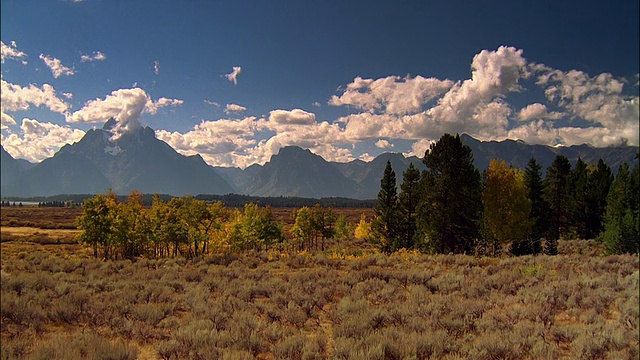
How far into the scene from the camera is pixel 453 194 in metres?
27.5

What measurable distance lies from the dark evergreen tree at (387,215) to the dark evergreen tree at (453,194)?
Result: 14.7 metres

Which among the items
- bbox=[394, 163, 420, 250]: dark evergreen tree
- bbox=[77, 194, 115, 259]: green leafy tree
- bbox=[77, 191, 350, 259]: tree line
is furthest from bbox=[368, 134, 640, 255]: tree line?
bbox=[77, 194, 115, 259]: green leafy tree

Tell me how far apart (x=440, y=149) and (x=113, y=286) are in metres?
25.0

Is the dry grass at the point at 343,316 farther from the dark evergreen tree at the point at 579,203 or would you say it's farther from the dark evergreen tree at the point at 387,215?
the dark evergreen tree at the point at 579,203

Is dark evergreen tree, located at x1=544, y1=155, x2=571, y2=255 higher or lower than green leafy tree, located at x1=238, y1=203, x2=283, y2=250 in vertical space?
higher

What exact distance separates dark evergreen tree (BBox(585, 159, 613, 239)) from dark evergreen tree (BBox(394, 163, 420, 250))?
2597 centimetres

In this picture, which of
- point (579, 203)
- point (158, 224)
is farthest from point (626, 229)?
point (158, 224)

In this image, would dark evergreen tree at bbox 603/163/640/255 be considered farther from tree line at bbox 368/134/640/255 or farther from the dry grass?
the dry grass

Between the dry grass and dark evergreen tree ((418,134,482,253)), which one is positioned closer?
the dry grass

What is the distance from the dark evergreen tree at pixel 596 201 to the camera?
45188mm

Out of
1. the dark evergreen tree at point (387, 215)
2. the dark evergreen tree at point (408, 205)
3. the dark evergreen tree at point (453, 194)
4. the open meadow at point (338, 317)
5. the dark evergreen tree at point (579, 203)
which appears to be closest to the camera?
the open meadow at point (338, 317)

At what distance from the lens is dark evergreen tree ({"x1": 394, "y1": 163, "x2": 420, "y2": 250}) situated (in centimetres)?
4178

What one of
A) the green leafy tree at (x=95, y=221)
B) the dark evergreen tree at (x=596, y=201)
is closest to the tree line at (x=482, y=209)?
the dark evergreen tree at (x=596, y=201)

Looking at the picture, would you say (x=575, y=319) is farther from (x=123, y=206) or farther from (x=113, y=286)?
(x=123, y=206)
